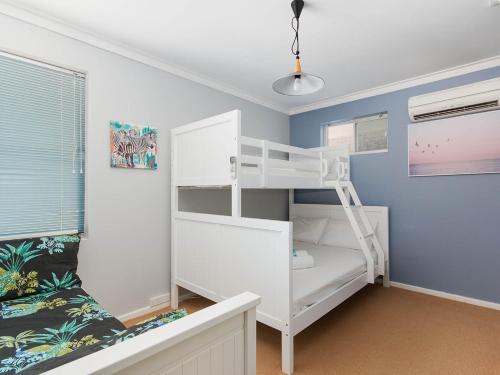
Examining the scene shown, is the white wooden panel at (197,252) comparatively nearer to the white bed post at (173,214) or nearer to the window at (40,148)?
the white bed post at (173,214)

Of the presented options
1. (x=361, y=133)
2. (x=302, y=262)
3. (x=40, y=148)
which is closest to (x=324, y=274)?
(x=302, y=262)

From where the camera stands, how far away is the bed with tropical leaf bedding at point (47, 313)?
1.08m

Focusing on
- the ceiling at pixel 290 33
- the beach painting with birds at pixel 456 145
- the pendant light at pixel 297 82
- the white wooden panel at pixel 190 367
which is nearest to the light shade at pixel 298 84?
the pendant light at pixel 297 82

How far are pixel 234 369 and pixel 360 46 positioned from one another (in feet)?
8.35

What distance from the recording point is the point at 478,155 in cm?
272

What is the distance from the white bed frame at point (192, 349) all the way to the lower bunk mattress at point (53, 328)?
20 centimetres

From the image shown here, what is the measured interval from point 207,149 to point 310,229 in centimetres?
193

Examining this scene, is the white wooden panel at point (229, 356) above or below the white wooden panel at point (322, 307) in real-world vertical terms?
→ above

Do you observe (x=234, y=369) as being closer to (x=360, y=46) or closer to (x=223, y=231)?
(x=223, y=231)

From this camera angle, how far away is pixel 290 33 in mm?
2189

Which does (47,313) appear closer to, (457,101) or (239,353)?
(239,353)

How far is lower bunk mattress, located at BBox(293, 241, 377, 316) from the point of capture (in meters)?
1.92

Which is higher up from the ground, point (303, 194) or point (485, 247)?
point (303, 194)

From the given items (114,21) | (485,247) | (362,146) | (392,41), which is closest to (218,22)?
(114,21)
